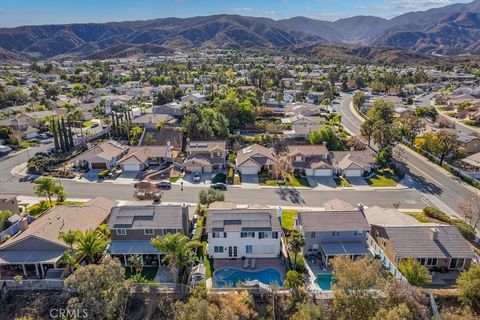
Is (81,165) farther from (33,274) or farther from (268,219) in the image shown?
(268,219)

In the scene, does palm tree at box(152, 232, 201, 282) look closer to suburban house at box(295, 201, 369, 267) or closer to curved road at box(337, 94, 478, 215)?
suburban house at box(295, 201, 369, 267)

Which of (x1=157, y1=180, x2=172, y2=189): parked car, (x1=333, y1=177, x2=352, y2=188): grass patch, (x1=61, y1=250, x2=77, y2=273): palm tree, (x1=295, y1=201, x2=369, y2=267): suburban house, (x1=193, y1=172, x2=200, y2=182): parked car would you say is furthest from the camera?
(x1=193, y1=172, x2=200, y2=182): parked car

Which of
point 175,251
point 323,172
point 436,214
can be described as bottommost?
point 323,172

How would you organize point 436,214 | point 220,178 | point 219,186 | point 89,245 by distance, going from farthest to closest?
1. point 220,178
2. point 219,186
3. point 436,214
4. point 89,245

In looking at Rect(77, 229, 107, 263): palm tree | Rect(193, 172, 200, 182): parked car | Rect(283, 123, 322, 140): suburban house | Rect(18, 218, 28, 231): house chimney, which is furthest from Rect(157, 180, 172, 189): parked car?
Rect(283, 123, 322, 140): suburban house

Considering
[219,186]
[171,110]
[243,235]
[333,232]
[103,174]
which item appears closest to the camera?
[243,235]

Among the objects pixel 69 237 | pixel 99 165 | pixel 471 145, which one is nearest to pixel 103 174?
pixel 99 165

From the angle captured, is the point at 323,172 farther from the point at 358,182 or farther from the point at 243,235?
the point at 243,235

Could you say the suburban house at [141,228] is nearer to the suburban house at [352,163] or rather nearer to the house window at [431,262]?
the house window at [431,262]
